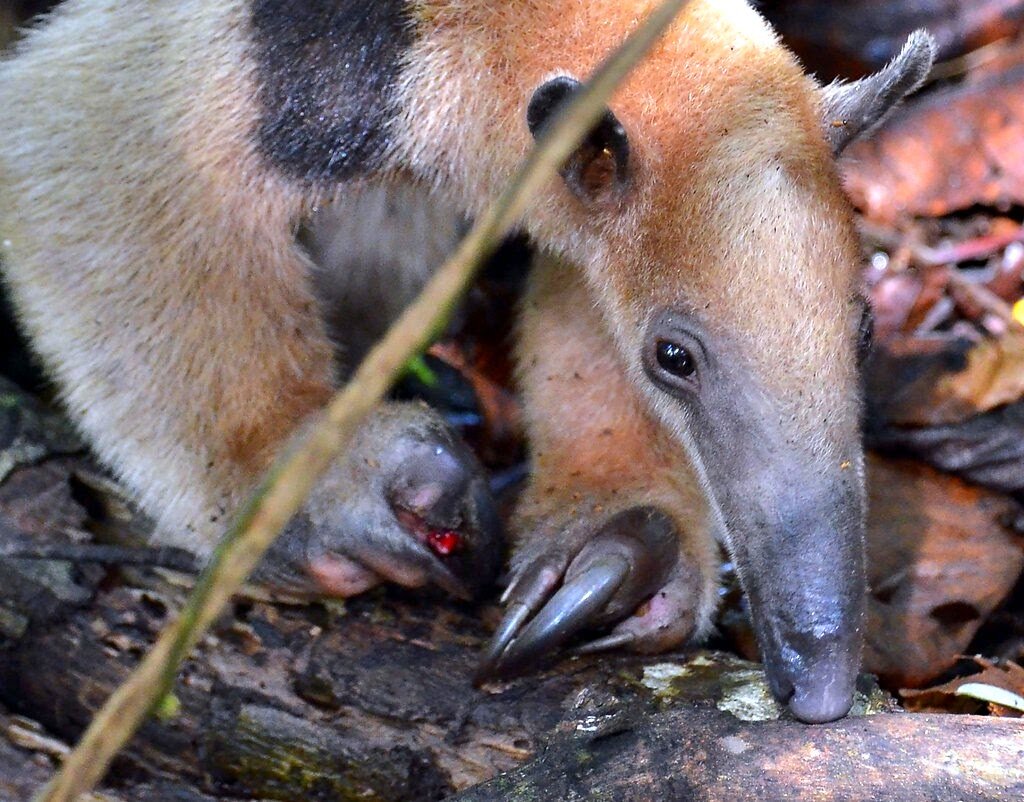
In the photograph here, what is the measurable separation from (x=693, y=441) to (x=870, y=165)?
4.31 metres

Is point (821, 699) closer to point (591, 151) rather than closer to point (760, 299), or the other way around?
point (760, 299)

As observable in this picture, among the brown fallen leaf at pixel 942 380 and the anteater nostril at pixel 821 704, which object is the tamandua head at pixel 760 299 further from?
the brown fallen leaf at pixel 942 380

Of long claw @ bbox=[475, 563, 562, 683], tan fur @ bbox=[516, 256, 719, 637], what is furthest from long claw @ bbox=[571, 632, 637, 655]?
tan fur @ bbox=[516, 256, 719, 637]

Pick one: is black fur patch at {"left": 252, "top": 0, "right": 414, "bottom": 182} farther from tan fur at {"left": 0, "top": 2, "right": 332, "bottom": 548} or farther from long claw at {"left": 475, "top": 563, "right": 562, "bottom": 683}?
long claw at {"left": 475, "top": 563, "right": 562, "bottom": 683}

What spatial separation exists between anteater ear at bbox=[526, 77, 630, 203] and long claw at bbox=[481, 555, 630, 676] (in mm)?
1206

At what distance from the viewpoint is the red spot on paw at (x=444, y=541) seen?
4.09 metres

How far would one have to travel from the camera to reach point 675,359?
368cm

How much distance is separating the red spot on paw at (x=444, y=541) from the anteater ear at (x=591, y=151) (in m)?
1.19

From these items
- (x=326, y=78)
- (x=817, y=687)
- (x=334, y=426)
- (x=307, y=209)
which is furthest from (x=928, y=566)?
(x=334, y=426)

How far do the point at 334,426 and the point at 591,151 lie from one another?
233 centimetres

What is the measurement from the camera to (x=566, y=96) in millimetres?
3412

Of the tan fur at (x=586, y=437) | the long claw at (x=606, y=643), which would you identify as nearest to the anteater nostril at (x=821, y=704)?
the long claw at (x=606, y=643)

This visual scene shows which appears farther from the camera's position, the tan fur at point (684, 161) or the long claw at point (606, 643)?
the long claw at point (606, 643)

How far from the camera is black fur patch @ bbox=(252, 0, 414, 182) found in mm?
3844
